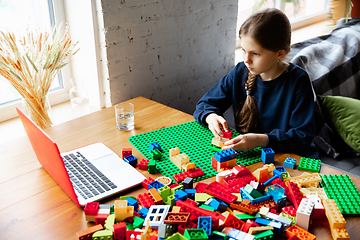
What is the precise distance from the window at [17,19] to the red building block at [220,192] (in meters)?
1.16

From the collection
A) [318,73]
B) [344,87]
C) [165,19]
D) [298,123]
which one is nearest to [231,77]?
[298,123]

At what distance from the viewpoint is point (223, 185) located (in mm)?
896

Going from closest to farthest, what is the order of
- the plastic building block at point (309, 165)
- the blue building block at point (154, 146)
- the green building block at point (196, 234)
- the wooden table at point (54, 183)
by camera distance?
the green building block at point (196, 234)
the wooden table at point (54, 183)
the plastic building block at point (309, 165)
the blue building block at point (154, 146)

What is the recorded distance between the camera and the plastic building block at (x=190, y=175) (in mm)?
947

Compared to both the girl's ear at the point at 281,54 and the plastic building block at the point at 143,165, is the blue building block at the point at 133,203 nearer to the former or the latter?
the plastic building block at the point at 143,165

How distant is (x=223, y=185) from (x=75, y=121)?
2.46 ft

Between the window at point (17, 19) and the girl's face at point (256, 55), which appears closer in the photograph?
the girl's face at point (256, 55)

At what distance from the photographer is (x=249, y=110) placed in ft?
4.60

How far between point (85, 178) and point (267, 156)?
589 mm

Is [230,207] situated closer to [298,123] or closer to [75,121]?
[298,123]

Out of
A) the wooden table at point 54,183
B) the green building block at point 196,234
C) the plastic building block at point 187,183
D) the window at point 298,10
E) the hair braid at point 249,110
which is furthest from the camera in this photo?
the window at point 298,10

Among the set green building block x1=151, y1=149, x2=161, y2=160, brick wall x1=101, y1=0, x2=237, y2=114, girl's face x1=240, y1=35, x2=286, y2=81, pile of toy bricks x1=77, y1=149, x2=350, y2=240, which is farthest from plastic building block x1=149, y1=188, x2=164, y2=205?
brick wall x1=101, y1=0, x2=237, y2=114

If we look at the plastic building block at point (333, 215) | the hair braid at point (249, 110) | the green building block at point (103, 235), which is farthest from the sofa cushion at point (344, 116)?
the green building block at point (103, 235)

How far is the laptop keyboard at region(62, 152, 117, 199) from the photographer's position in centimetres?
91
